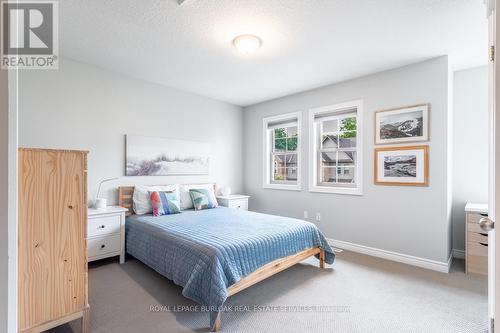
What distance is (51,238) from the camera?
1.64 meters

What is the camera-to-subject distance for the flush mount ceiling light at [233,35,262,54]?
8.22ft

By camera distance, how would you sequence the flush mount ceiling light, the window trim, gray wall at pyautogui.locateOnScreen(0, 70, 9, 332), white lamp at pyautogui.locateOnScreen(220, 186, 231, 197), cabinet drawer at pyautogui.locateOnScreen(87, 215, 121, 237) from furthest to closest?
white lamp at pyautogui.locateOnScreen(220, 186, 231, 197)
the window trim
cabinet drawer at pyautogui.locateOnScreen(87, 215, 121, 237)
the flush mount ceiling light
gray wall at pyautogui.locateOnScreen(0, 70, 9, 332)

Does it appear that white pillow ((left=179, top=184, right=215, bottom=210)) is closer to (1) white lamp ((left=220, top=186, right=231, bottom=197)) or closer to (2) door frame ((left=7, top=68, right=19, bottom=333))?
(1) white lamp ((left=220, top=186, right=231, bottom=197))

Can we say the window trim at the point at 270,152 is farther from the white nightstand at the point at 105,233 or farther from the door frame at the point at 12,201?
the door frame at the point at 12,201

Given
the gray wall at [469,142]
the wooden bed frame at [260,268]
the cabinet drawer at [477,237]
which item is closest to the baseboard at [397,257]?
the cabinet drawer at [477,237]

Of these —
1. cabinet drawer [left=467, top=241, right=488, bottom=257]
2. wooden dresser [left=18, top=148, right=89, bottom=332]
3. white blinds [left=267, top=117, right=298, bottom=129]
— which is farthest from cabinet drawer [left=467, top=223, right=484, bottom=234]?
wooden dresser [left=18, top=148, right=89, bottom=332]

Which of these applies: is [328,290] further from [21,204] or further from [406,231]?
[21,204]

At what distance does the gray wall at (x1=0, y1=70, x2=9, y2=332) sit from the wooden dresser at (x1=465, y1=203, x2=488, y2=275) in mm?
3855

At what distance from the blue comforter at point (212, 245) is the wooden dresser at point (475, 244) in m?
1.54

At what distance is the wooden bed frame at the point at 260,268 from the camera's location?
2127mm

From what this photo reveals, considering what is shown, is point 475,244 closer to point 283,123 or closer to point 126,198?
point 283,123

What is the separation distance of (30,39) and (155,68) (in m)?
1.27

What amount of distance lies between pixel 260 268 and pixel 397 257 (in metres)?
2.04

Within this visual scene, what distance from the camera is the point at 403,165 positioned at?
10.6ft
